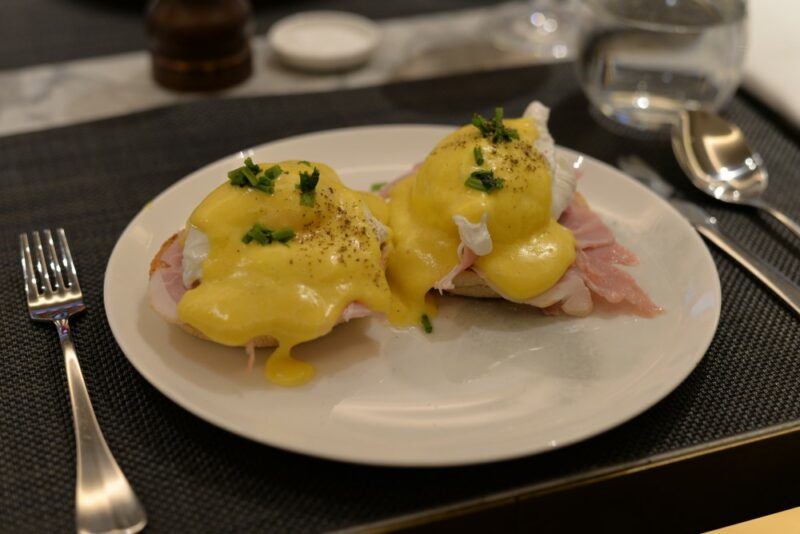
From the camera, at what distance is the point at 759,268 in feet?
5.92

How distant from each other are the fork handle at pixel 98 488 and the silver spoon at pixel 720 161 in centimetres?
169

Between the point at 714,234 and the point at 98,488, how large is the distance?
60.4 inches

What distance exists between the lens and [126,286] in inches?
61.9

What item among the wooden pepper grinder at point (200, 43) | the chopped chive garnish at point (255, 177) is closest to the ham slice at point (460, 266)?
the chopped chive garnish at point (255, 177)

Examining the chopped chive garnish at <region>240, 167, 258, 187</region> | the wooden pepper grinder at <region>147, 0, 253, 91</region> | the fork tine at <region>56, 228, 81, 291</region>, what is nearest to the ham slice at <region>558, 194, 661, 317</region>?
the chopped chive garnish at <region>240, 167, 258, 187</region>

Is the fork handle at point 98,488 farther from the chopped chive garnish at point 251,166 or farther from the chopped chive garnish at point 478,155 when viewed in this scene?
the chopped chive garnish at point 478,155

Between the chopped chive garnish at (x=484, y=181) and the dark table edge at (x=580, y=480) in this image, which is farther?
the chopped chive garnish at (x=484, y=181)

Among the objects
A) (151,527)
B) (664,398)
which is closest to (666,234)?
(664,398)

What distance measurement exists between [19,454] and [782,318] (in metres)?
1.60

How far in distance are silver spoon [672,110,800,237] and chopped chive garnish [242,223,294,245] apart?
4.24ft

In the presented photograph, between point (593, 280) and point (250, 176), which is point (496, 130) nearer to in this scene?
point (593, 280)

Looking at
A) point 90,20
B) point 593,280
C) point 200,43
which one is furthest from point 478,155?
point 90,20

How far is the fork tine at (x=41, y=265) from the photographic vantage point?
1.68 metres

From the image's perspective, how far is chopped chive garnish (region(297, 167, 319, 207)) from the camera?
1.49 meters
